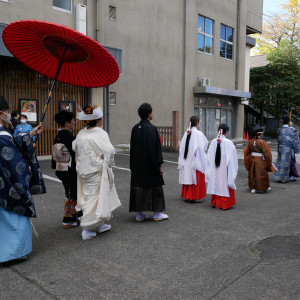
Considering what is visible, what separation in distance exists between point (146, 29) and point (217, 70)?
20.8 feet

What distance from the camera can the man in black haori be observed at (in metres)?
5.20

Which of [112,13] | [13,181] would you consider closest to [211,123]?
[112,13]

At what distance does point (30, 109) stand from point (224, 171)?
7632 mm

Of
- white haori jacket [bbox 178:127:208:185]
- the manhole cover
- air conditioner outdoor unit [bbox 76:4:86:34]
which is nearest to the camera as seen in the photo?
the manhole cover

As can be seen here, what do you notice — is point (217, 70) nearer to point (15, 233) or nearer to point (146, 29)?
point (146, 29)

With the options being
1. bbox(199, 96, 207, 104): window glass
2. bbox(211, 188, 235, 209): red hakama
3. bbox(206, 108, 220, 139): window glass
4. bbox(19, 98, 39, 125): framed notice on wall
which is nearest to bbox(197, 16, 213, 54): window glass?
bbox(199, 96, 207, 104): window glass

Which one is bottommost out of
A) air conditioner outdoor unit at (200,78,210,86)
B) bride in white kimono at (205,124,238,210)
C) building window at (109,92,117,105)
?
bride in white kimono at (205,124,238,210)

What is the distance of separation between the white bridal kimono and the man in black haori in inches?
30.2

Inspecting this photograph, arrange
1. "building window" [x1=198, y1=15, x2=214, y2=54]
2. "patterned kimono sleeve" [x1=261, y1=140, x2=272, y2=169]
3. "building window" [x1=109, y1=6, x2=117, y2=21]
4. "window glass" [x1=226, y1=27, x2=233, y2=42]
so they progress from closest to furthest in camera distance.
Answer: "patterned kimono sleeve" [x1=261, y1=140, x2=272, y2=169] < "building window" [x1=109, y1=6, x2=117, y2=21] < "building window" [x1=198, y1=15, x2=214, y2=54] < "window glass" [x1=226, y1=27, x2=233, y2=42]

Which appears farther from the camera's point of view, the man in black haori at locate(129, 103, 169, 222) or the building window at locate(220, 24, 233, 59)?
the building window at locate(220, 24, 233, 59)

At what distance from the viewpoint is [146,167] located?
5203mm

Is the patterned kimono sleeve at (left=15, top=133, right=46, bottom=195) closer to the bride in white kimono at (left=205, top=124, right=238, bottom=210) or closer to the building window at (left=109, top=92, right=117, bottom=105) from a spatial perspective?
the bride in white kimono at (left=205, top=124, right=238, bottom=210)

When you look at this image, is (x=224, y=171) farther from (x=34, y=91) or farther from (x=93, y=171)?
(x=34, y=91)

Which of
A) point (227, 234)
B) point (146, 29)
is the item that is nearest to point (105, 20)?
point (146, 29)
